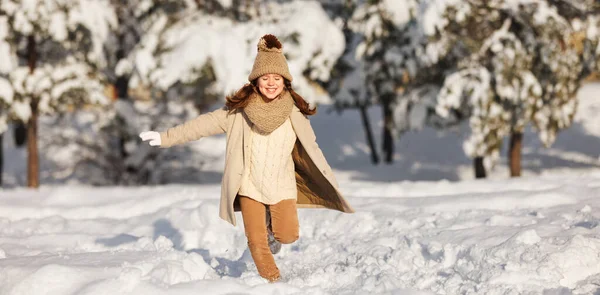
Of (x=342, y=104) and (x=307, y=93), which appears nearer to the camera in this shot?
(x=307, y=93)

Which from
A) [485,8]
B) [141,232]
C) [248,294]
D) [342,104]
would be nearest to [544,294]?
[248,294]

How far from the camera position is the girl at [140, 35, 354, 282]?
4.50 meters

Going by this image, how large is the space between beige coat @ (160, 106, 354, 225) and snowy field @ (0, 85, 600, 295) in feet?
1.86

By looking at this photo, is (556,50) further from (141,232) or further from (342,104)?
(141,232)

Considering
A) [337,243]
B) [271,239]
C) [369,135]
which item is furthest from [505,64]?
[271,239]

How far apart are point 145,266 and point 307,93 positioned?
1022 cm

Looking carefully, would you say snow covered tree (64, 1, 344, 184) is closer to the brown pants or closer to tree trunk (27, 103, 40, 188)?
tree trunk (27, 103, 40, 188)

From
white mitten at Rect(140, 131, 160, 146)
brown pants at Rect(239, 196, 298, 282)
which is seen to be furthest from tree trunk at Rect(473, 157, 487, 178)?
white mitten at Rect(140, 131, 160, 146)

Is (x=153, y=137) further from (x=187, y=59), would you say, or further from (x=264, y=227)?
(x=187, y=59)

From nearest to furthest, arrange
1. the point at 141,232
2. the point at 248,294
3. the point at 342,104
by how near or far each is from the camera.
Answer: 1. the point at 248,294
2. the point at 141,232
3. the point at 342,104

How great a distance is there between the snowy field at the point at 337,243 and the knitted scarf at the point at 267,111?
3.41 feet

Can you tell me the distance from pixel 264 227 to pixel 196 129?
32.7 inches

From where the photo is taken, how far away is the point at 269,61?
447cm

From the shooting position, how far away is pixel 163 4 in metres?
15.0
